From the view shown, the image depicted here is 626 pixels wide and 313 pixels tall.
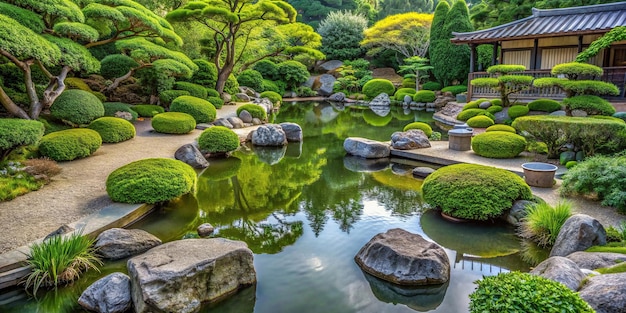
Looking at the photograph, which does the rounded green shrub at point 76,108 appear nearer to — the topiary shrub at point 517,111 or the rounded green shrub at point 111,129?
the rounded green shrub at point 111,129

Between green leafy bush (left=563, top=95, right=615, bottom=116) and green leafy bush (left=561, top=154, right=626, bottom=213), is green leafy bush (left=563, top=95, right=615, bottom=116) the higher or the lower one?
the higher one

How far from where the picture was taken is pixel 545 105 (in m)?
15.0

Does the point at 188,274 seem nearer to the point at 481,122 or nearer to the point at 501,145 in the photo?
the point at 501,145

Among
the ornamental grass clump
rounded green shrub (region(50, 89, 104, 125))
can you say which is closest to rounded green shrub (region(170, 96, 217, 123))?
rounded green shrub (region(50, 89, 104, 125))

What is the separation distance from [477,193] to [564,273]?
8.81 ft

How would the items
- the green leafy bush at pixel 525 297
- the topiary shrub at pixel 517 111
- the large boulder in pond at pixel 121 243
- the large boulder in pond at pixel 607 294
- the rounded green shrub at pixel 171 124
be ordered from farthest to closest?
the topiary shrub at pixel 517 111 < the rounded green shrub at pixel 171 124 < the large boulder in pond at pixel 121 243 < the large boulder in pond at pixel 607 294 < the green leafy bush at pixel 525 297

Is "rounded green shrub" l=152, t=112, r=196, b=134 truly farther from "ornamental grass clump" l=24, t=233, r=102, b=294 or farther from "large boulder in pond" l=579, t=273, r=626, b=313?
"large boulder in pond" l=579, t=273, r=626, b=313

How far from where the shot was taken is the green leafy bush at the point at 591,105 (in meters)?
11.4

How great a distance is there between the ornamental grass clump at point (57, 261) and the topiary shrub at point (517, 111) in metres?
14.5

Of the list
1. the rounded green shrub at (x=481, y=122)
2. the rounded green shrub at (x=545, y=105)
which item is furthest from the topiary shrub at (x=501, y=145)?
the rounded green shrub at (x=545, y=105)

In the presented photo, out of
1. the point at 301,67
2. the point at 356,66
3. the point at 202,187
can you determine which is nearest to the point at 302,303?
the point at 202,187

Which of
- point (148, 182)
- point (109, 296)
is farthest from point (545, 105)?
point (109, 296)

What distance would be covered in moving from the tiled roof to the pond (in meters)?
10.3

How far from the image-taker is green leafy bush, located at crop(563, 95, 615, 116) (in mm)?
11414
